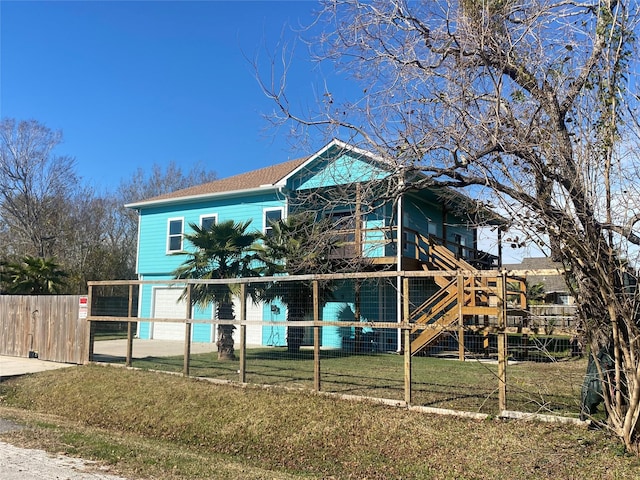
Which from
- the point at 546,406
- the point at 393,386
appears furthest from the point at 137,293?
the point at 546,406

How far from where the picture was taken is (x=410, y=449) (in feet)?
20.8

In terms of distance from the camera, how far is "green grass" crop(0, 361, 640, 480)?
5703mm

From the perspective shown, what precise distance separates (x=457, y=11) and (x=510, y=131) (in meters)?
1.84

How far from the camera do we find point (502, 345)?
682 centimetres

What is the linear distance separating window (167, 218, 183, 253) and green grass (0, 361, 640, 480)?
12.6 metres

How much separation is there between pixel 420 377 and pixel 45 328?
9.72 m

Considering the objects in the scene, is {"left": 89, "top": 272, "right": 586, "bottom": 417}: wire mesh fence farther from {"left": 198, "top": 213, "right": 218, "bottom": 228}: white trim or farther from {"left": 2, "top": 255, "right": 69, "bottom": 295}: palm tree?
{"left": 2, "top": 255, "right": 69, "bottom": 295}: palm tree

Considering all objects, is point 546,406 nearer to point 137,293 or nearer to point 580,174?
point 580,174

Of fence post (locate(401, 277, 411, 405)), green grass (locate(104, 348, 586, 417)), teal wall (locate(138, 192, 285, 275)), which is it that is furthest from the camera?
teal wall (locate(138, 192, 285, 275))

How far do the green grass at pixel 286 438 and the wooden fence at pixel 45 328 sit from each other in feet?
10.5

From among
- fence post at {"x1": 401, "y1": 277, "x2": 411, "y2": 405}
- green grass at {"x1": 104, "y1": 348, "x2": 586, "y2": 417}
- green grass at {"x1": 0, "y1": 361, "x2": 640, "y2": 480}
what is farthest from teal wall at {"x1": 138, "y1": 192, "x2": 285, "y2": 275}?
fence post at {"x1": 401, "y1": 277, "x2": 411, "y2": 405}

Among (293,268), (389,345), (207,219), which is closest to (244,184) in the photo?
(207,219)

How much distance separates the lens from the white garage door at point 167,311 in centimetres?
1977

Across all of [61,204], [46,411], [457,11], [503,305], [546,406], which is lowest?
[46,411]
